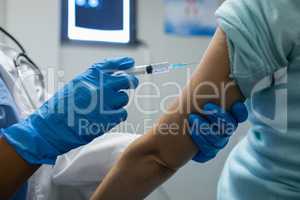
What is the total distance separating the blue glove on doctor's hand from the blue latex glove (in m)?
0.27

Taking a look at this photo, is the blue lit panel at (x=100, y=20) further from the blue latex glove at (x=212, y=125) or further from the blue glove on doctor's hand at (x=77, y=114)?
the blue latex glove at (x=212, y=125)

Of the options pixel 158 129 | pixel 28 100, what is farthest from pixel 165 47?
pixel 158 129

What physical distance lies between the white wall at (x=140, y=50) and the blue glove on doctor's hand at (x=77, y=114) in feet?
3.15

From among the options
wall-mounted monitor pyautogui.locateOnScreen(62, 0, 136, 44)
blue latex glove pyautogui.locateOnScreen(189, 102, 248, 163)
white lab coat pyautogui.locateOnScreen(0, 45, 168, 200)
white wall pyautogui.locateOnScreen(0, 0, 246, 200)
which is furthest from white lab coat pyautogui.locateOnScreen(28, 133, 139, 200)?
wall-mounted monitor pyautogui.locateOnScreen(62, 0, 136, 44)

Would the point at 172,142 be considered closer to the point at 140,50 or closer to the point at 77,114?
the point at 77,114

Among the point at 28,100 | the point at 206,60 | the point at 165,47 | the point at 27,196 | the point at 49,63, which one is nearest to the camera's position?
the point at 206,60

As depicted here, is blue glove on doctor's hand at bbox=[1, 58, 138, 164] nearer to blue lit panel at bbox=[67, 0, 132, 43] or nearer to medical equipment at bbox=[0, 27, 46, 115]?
medical equipment at bbox=[0, 27, 46, 115]

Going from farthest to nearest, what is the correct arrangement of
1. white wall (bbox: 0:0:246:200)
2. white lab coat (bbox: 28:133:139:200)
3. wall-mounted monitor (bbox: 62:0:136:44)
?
wall-mounted monitor (bbox: 62:0:136:44) < white wall (bbox: 0:0:246:200) < white lab coat (bbox: 28:133:139:200)

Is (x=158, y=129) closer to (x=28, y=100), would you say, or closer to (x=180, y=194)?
(x=28, y=100)

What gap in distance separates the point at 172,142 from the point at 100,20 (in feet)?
4.54

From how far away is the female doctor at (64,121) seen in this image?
0.92 metres

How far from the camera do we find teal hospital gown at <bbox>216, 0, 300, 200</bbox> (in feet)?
2.20

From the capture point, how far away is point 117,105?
99 cm

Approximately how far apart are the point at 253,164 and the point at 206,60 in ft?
0.78
